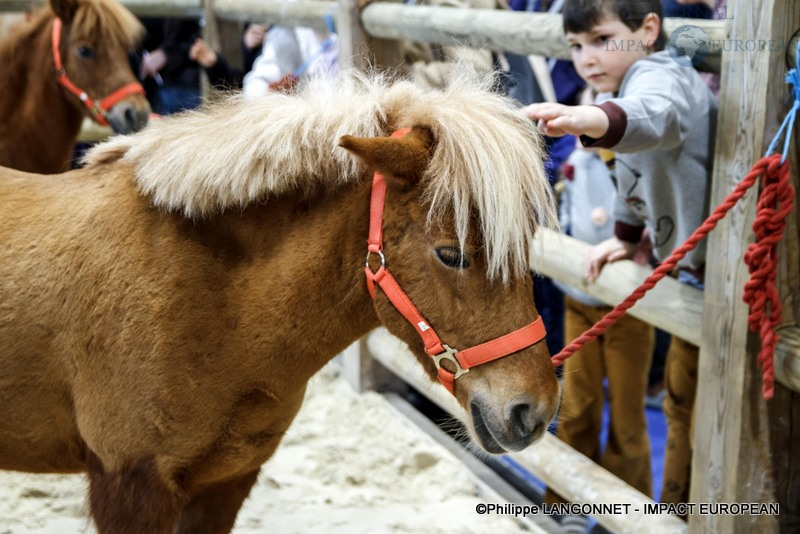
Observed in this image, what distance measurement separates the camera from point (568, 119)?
1960 mm

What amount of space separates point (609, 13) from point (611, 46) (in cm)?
9

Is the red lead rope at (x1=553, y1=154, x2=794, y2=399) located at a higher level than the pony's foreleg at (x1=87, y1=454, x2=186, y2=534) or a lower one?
higher

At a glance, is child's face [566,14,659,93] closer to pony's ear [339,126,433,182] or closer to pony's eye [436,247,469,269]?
pony's ear [339,126,433,182]

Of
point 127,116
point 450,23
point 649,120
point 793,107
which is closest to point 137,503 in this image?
point 649,120

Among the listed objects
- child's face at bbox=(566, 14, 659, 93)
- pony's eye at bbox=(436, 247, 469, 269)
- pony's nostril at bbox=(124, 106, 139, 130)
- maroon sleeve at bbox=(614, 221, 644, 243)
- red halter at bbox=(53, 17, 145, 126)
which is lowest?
maroon sleeve at bbox=(614, 221, 644, 243)

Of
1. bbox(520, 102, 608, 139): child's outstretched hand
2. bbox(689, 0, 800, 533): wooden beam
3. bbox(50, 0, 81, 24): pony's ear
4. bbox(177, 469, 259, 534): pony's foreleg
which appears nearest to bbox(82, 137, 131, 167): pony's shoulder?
bbox(177, 469, 259, 534): pony's foreleg

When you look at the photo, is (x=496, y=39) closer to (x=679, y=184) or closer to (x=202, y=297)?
(x=679, y=184)

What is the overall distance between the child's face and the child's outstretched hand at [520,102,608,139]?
1.42 feet

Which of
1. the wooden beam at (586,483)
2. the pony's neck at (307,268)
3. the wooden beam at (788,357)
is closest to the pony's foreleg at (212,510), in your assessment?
the pony's neck at (307,268)

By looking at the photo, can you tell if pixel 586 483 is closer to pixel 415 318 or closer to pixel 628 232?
pixel 628 232

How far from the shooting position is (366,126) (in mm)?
1826

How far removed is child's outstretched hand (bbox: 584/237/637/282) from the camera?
2740 millimetres

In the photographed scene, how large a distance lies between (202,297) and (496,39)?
1519 mm

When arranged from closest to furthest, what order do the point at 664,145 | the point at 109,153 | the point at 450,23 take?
the point at 109,153 → the point at 664,145 → the point at 450,23
